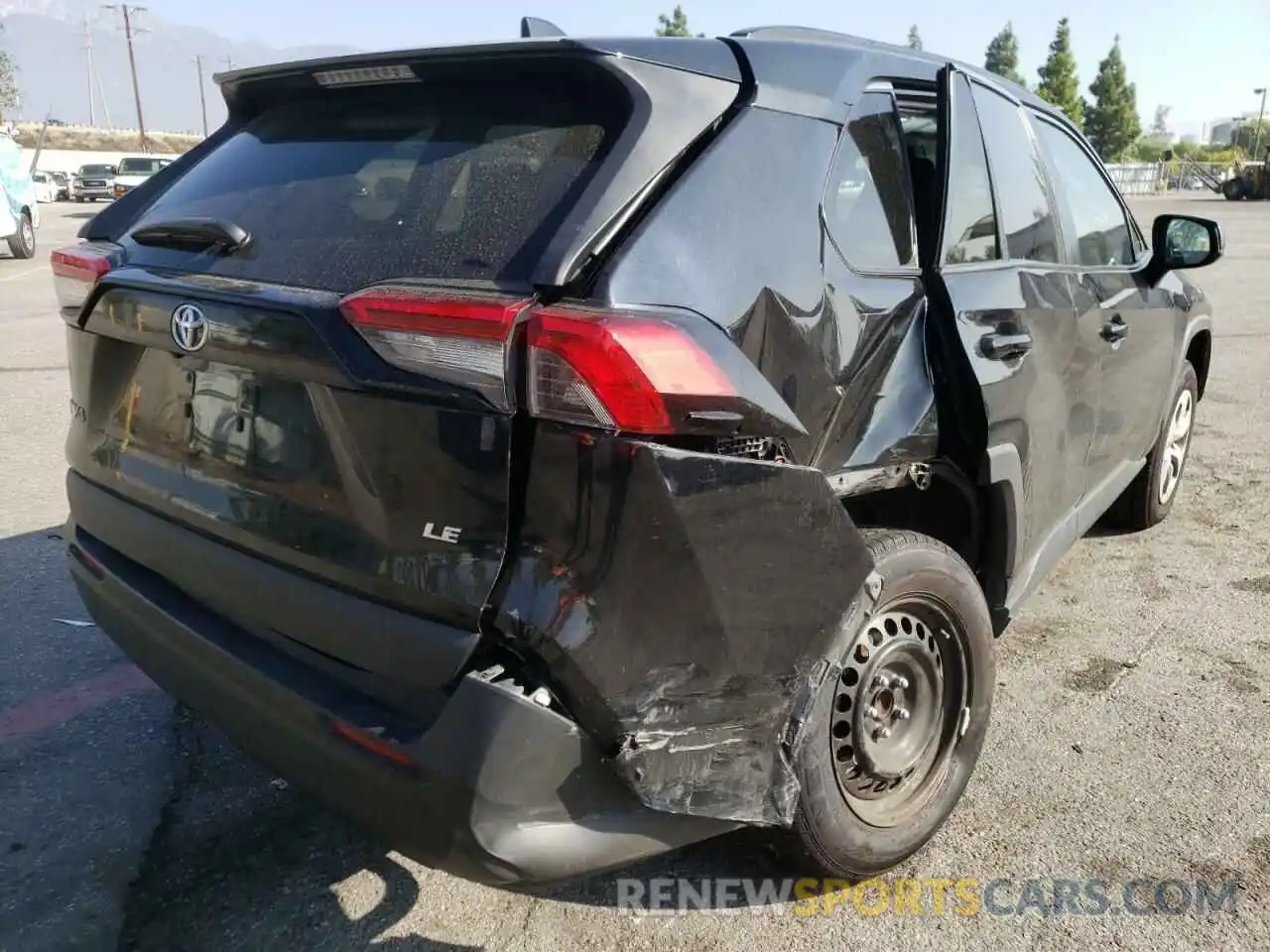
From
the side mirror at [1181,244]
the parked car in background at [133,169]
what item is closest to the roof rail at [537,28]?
the side mirror at [1181,244]

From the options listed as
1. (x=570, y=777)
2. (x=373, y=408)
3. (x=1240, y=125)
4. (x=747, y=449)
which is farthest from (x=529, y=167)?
(x=1240, y=125)

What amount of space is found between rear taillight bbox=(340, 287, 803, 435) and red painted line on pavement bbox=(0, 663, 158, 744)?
195 centimetres

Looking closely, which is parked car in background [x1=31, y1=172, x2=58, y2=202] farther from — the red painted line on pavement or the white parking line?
the red painted line on pavement

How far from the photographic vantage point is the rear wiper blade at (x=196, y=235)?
7.24ft

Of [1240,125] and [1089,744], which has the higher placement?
[1240,125]

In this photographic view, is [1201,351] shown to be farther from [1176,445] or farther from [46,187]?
[46,187]

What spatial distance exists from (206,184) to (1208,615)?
3.78m

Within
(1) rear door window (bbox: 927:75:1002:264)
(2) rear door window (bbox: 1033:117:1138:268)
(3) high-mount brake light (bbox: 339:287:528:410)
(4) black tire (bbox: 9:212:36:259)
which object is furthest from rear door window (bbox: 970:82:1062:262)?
(4) black tire (bbox: 9:212:36:259)

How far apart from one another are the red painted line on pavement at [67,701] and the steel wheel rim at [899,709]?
2.14m

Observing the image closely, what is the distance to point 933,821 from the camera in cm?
256

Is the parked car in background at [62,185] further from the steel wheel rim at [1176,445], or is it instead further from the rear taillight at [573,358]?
the rear taillight at [573,358]

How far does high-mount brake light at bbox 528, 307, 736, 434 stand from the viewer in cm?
167

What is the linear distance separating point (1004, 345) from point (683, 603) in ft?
4.57

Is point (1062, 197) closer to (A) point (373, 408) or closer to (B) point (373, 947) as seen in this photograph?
(A) point (373, 408)
